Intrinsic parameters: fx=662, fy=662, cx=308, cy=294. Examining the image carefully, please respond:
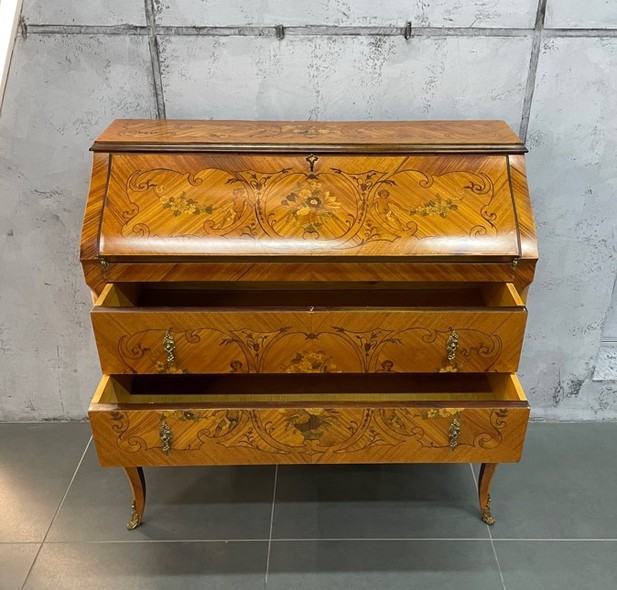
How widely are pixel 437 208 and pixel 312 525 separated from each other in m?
1.10

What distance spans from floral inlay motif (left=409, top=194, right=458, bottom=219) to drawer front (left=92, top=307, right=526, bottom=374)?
0.89 feet

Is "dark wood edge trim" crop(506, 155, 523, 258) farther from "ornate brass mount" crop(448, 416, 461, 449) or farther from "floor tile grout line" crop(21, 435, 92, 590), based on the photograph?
"floor tile grout line" crop(21, 435, 92, 590)

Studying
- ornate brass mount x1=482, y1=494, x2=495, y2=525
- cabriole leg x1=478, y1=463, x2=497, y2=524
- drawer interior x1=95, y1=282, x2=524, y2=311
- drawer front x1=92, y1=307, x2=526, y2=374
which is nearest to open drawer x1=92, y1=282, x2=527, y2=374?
drawer front x1=92, y1=307, x2=526, y2=374

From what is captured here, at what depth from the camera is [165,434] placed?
6.08 ft

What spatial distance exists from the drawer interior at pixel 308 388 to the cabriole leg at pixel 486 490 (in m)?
0.22

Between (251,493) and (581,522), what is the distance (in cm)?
110

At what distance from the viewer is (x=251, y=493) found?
228 centimetres

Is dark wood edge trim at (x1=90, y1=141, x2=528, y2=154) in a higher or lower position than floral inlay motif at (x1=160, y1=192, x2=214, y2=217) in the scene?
higher

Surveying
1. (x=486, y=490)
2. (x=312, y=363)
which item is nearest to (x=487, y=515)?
(x=486, y=490)

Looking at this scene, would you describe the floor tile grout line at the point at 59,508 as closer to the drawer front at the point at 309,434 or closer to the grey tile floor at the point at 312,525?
the grey tile floor at the point at 312,525

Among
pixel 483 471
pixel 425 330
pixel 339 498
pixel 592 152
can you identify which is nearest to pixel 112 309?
pixel 425 330

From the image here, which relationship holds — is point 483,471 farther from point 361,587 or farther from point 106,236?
point 106,236

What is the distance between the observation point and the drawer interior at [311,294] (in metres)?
2.07

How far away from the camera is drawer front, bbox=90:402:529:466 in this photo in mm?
1836
